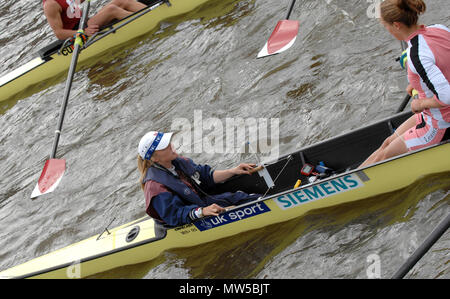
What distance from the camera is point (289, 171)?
5.89m

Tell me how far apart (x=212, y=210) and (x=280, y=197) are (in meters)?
0.70

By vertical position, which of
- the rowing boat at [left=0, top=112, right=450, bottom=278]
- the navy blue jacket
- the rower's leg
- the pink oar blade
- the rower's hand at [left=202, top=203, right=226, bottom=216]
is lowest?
the rowing boat at [left=0, top=112, right=450, bottom=278]

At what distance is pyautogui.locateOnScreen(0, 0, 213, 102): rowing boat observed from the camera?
33.1 feet

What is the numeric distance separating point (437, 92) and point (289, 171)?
7.09ft

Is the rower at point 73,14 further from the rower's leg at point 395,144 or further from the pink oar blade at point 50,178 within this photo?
the rower's leg at point 395,144

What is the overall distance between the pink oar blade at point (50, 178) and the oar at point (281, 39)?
3086 millimetres

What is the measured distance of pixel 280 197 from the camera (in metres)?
5.20

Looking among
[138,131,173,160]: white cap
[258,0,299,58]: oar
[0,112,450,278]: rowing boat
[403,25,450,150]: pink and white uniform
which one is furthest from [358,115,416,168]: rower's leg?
[258,0,299,58]: oar

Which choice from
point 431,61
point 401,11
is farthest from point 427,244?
point 401,11

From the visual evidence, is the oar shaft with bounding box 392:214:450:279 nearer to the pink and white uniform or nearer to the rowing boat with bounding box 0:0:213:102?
the pink and white uniform

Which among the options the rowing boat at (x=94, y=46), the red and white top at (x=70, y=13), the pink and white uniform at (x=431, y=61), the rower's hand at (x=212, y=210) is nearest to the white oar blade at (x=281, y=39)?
the rower's hand at (x=212, y=210)

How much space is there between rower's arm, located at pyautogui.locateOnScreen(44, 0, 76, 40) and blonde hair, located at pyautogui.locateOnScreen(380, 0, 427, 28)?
7038 mm

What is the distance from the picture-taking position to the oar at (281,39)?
7004mm
